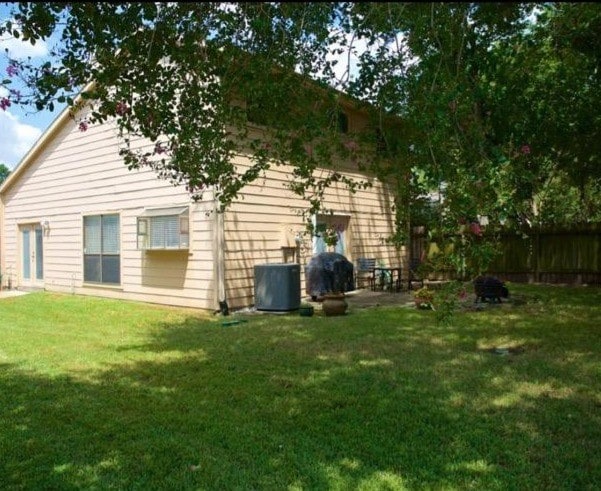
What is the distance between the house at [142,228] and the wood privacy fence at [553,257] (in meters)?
3.16

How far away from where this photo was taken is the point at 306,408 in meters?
4.18

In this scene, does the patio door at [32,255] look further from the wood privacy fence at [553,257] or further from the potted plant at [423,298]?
the wood privacy fence at [553,257]

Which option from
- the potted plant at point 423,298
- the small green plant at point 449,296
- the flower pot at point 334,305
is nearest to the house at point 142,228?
the flower pot at point 334,305

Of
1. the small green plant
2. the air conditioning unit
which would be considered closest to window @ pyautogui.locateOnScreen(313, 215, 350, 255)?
the air conditioning unit

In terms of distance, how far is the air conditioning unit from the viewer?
9453 mm

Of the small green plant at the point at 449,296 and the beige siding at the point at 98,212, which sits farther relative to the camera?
the beige siding at the point at 98,212

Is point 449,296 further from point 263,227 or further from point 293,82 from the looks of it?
point 263,227

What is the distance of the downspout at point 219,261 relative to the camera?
9453mm

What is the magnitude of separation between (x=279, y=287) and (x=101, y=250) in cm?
507

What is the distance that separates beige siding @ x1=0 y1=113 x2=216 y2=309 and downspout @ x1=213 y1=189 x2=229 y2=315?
124mm

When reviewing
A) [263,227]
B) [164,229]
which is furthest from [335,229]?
[164,229]

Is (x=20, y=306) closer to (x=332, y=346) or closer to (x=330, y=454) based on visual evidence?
(x=332, y=346)

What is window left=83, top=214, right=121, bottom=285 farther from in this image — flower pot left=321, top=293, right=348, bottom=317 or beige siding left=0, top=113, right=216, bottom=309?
flower pot left=321, top=293, right=348, bottom=317

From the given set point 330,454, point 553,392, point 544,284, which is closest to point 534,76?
point 544,284
